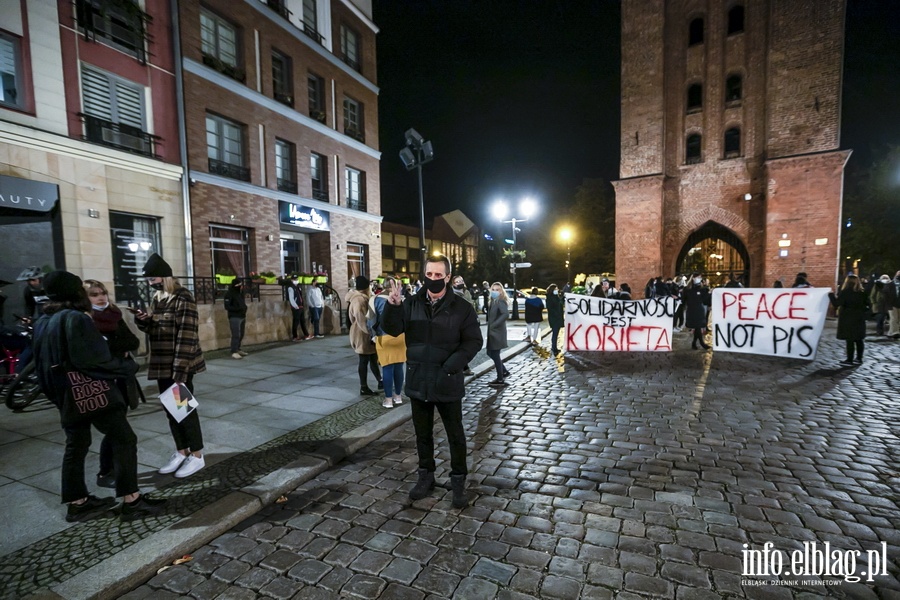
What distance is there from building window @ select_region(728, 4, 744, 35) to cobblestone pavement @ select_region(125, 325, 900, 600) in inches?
875

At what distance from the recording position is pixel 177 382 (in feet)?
13.1

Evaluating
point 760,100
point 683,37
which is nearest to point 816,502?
point 760,100

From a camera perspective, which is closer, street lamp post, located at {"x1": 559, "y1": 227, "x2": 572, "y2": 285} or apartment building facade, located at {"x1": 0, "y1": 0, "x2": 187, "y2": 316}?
apartment building facade, located at {"x1": 0, "y1": 0, "x2": 187, "y2": 316}

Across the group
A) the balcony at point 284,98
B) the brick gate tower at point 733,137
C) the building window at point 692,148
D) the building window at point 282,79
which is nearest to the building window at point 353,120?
the balcony at point 284,98

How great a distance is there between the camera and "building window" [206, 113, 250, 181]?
15.2m

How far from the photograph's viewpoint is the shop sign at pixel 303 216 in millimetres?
17531

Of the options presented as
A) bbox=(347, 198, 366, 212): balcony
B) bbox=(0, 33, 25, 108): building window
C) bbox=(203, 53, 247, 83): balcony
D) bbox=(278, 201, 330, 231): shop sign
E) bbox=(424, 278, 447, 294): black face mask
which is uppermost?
bbox=(203, 53, 247, 83): balcony

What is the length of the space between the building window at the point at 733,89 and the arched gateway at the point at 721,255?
601 cm

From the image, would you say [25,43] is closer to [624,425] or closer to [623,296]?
[624,425]

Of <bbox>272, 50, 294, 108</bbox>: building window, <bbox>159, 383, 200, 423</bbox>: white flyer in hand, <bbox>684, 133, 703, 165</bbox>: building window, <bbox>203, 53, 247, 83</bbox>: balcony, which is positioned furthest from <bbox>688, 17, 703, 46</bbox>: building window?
<bbox>159, 383, 200, 423</bbox>: white flyer in hand

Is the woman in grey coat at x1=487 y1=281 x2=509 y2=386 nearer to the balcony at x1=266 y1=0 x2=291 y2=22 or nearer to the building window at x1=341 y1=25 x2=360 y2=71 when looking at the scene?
the balcony at x1=266 y1=0 x2=291 y2=22

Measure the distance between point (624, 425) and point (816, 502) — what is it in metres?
2.14

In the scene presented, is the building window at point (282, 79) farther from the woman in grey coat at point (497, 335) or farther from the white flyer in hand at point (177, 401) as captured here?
the white flyer in hand at point (177, 401)

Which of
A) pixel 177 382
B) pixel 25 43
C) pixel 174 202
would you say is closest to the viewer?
pixel 177 382
